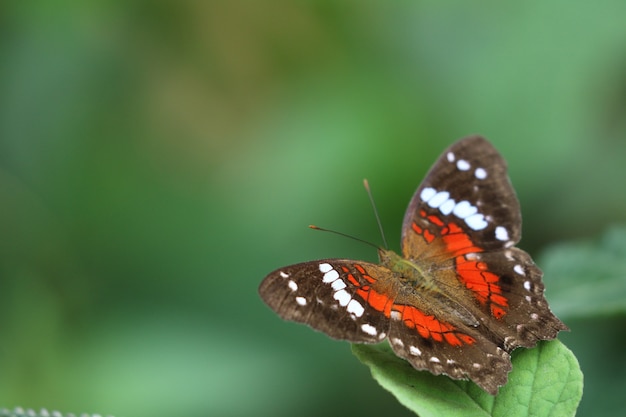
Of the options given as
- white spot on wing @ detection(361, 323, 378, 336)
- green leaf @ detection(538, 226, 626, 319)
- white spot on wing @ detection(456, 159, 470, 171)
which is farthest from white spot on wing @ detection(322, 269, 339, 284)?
green leaf @ detection(538, 226, 626, 319)

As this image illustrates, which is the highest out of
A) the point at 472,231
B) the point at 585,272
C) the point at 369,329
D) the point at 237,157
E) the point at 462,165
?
the point at 237,157

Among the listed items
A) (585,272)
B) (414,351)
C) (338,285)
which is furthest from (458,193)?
(585,272)

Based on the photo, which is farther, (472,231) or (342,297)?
(472,231)

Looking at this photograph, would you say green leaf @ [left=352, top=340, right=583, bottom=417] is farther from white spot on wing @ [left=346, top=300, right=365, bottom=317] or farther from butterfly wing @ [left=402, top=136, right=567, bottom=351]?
butterfly wing @ [left=402, top=136, right=567, bottom=351]

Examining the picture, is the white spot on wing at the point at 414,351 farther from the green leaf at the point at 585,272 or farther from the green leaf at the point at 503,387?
the green leaf at the point at 585,272

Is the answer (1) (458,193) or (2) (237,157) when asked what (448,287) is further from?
(2) (237,157)

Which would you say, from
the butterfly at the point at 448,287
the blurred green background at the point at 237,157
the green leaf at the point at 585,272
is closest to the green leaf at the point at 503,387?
the butterfly at the point at 448,287
